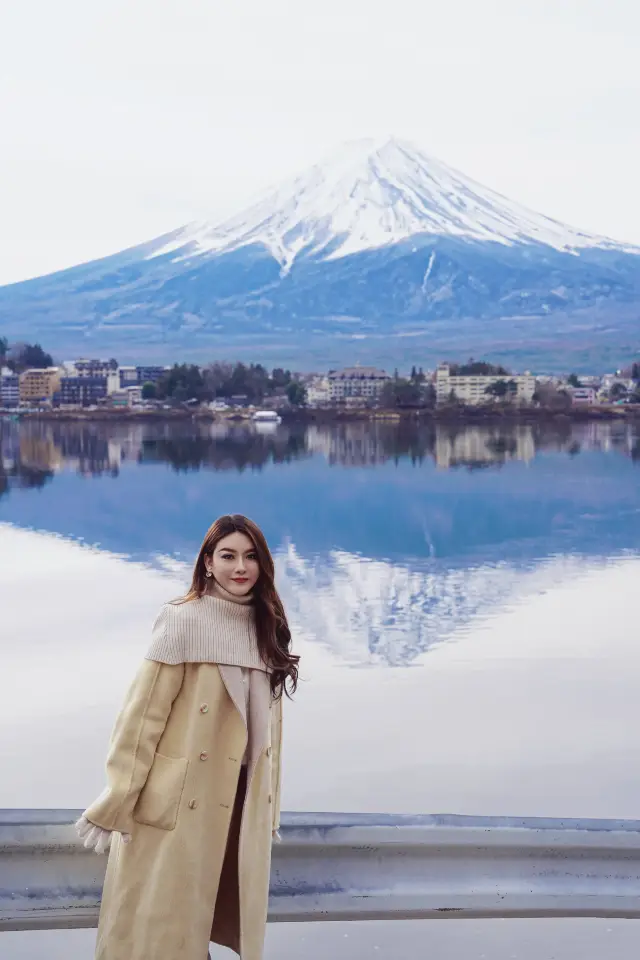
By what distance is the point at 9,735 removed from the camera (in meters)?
2.73

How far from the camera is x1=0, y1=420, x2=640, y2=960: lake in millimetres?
2189

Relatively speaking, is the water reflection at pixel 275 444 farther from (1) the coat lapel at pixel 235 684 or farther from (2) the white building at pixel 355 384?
(1) the coat lapel at pixel 235 684

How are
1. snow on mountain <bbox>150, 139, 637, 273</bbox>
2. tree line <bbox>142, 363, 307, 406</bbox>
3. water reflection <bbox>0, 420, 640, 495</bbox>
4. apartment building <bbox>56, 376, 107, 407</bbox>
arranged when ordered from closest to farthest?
1. water reflection <bbox>0, 420, 640, 495</bbox>
2. tree line <bbox>142, 363, 307, 406</bbox>
3. apartment building <bbox>56, 376, 107, 407</bbox>
4. snow on mountain <bbox>150, 139, 637, 273</bbox>

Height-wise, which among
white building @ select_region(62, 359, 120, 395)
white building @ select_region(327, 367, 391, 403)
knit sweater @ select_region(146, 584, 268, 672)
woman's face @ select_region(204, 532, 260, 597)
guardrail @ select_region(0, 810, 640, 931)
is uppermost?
white building @ select_region(62, 359, 120, 395)

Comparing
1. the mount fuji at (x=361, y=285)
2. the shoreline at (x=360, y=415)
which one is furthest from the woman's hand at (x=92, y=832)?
the mount fuji at (x=361, y=285)

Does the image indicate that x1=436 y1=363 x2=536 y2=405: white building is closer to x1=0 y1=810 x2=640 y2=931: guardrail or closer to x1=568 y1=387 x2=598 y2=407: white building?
x1=568 y1=387 x2=598 y2=407: white building

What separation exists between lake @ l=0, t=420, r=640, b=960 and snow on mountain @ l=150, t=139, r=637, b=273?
77.0 ft

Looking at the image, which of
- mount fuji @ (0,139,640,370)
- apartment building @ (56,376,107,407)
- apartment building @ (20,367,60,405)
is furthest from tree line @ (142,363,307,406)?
mount fuji @ (0,139,640,370)

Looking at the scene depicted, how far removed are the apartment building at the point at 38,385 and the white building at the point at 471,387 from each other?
6.80 metres

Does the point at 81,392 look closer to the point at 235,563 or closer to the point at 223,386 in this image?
the point at 223,386

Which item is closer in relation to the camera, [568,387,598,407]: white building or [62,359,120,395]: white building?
[62,359,120,395]: white building

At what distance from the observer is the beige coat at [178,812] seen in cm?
121

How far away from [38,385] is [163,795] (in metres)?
19.3

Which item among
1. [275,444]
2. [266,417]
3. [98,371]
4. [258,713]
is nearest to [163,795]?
[258,713]
